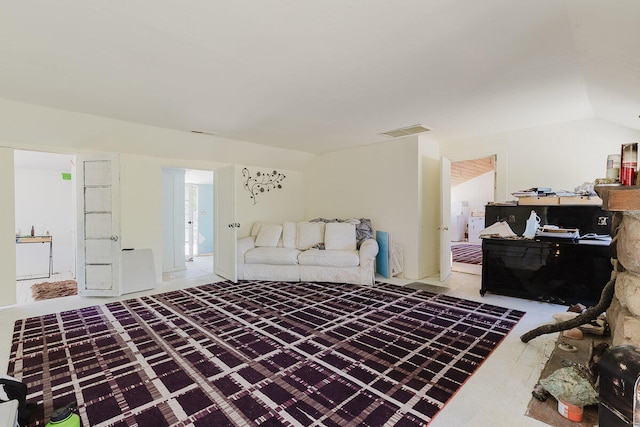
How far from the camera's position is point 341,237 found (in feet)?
16.6

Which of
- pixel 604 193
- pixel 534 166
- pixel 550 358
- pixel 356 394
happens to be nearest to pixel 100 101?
pixel 356 394

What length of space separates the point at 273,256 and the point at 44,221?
4.72 meters

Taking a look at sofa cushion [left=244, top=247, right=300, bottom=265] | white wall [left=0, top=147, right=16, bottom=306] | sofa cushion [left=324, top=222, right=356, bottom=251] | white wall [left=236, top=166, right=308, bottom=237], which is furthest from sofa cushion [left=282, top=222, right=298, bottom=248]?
white wall [left=0, top=147, right=16, bottom=306]

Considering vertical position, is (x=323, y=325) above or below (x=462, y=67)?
below

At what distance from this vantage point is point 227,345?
8.55ft

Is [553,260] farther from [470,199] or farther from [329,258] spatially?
[470,199]

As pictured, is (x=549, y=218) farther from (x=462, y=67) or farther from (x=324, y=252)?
(x=324, y=252)

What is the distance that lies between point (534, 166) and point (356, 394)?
4.12 meters

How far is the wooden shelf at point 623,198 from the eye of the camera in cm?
145

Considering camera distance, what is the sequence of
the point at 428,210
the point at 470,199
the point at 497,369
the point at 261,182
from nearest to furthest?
the point at 497,369
the point at 428,210
the point at 261,182
the point at 470,199

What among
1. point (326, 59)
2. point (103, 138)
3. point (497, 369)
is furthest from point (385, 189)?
point (103, 138)

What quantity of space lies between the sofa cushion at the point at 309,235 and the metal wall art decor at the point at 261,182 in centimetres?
124

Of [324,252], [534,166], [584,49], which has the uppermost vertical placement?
[584,49]

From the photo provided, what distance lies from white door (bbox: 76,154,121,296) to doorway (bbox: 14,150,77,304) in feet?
4.74
